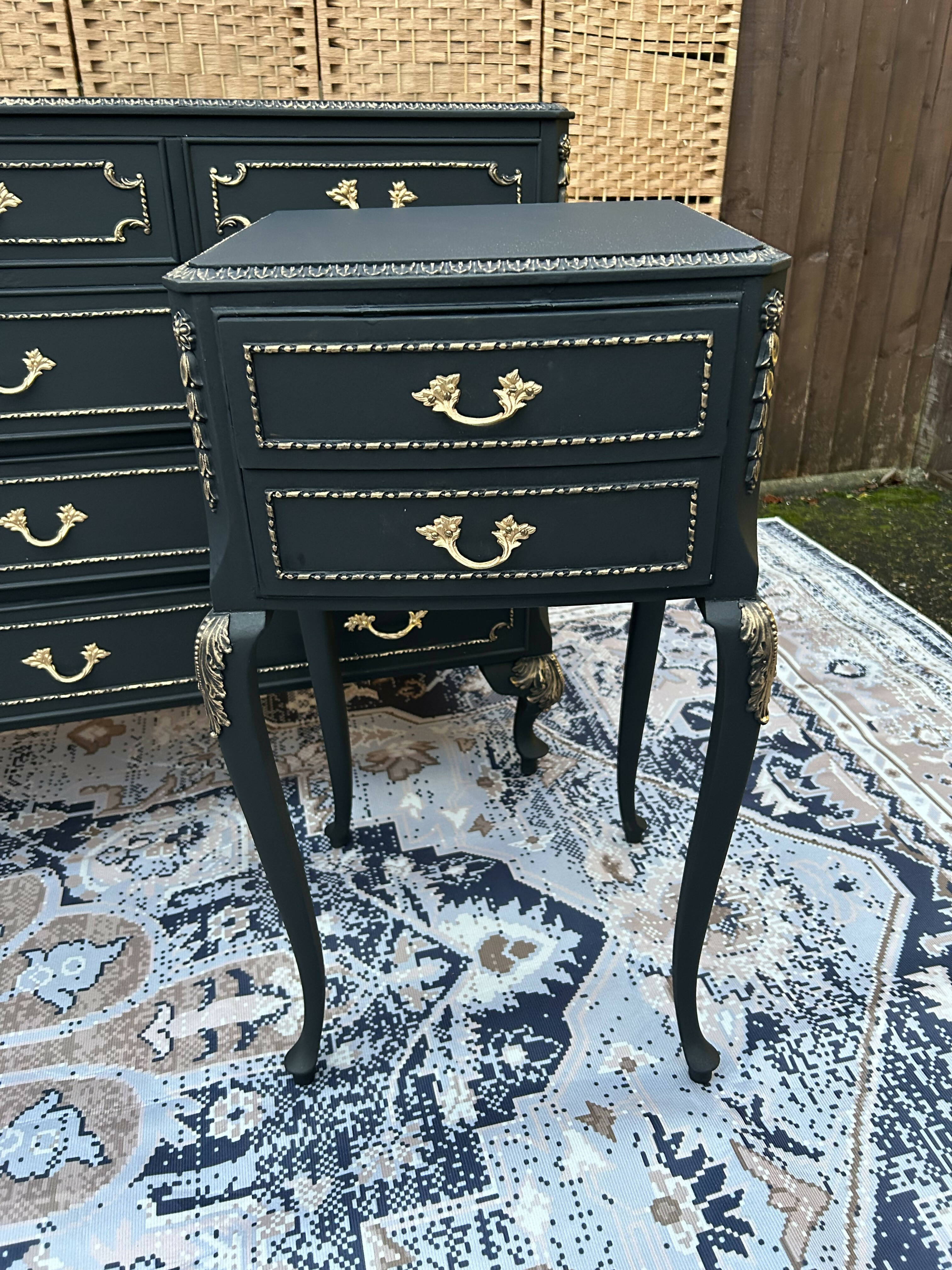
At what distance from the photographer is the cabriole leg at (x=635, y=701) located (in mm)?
1437

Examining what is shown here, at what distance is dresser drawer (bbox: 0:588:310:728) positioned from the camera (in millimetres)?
1516

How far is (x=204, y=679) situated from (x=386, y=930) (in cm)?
66

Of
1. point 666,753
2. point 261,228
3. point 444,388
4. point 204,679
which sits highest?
point 261,228

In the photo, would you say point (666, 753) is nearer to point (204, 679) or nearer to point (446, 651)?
point (446, 651)

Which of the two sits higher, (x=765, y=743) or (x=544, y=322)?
(x=544, y=322)

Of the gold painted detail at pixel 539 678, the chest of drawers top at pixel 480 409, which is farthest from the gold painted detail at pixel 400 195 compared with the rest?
the gold painted detail at pixel 539 678

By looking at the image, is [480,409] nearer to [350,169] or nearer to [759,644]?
[759,644]

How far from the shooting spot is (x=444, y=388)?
0.86 meters

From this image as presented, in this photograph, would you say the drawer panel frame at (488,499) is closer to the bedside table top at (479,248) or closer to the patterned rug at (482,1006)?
the bedside table top at (479,248)

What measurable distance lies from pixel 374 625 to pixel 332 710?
0.58 ft

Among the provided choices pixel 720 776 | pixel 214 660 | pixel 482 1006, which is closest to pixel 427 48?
pixel 214 660

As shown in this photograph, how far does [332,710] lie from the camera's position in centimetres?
155

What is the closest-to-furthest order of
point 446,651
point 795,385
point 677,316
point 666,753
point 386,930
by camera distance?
point 677,316 < point 386,930 < point 446,651 < point 666,753 < point 795,385

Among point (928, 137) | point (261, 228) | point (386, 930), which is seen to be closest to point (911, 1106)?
point (386, 930)
